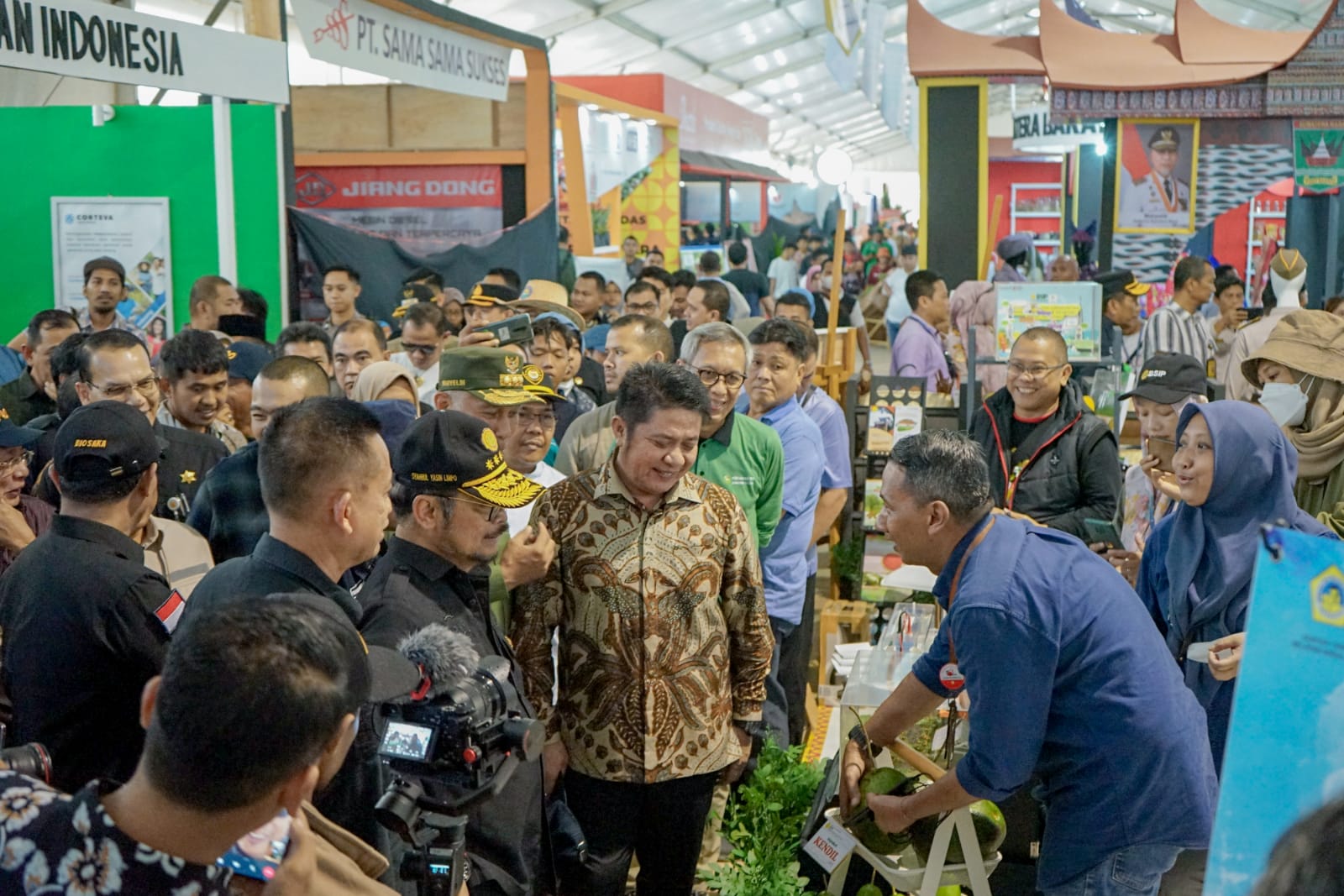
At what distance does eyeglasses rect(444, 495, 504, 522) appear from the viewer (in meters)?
2.40

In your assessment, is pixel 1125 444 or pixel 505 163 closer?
pixel 1125 444

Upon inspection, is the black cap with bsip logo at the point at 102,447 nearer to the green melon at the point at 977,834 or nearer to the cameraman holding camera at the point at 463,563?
the cameraman holding camera at the point at 463,563

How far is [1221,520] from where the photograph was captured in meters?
3.01

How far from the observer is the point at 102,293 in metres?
6.38

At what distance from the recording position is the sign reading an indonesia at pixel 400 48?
7188mm

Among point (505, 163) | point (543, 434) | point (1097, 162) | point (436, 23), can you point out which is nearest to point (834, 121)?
point (1097, 162)

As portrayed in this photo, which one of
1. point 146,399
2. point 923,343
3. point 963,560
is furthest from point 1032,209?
point 963,560

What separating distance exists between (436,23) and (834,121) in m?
31.0

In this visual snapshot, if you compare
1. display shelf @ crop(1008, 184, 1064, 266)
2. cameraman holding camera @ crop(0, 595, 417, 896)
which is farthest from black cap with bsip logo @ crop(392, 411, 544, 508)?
display shelf @ crop(1008, 184, 1064, 266)

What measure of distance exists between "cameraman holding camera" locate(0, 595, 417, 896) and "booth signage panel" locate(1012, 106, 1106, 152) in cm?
1330

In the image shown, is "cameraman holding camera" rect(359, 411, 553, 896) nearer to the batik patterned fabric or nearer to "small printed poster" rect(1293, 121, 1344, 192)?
the batik patterned fabric

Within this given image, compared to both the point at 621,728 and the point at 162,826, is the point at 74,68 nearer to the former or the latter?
the point at 621,728

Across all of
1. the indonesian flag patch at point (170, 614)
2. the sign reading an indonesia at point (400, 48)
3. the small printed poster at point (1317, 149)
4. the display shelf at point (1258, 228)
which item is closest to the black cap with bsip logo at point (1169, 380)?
the indonesian flag patch at point (170, 614)

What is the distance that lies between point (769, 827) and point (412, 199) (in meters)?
8.67
